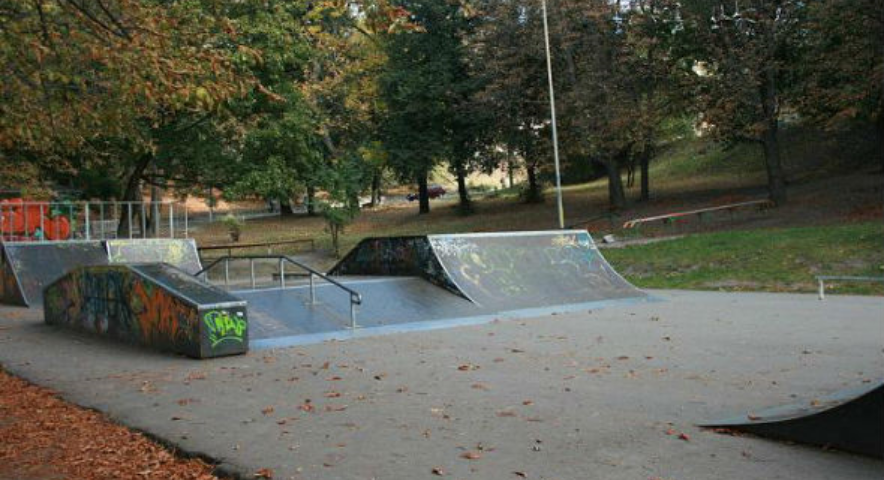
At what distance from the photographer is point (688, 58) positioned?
32.5 metres

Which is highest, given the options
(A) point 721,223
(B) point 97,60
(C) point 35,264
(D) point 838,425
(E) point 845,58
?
(E) point 845,58

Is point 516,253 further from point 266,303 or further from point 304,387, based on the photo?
point 304,387

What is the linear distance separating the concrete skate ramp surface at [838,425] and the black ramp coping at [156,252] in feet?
48.5

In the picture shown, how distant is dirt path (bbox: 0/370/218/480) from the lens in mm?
5258

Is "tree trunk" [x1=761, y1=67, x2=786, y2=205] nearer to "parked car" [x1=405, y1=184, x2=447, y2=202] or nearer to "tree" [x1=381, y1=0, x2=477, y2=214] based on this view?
"tree" [x1=381, y1=0, x2=477, y2=214]

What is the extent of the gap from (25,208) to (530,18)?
20.5 metres

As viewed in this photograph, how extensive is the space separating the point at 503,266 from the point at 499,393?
854cm

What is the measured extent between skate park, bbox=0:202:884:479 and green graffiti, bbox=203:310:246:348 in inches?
5.4

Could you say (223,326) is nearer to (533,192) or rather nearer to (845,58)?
(845,58)

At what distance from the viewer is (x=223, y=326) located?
9992mm

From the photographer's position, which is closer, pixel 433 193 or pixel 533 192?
pixel 533 192

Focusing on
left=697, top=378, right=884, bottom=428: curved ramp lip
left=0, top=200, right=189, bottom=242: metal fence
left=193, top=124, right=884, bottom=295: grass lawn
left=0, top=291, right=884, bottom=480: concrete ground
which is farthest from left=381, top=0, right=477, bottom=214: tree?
left=697, top=378, right=884, bottom=428: curved ramp lip

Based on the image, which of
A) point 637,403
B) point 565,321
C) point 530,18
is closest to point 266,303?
point 565,321

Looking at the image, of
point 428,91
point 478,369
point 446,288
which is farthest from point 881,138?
point 478,369
